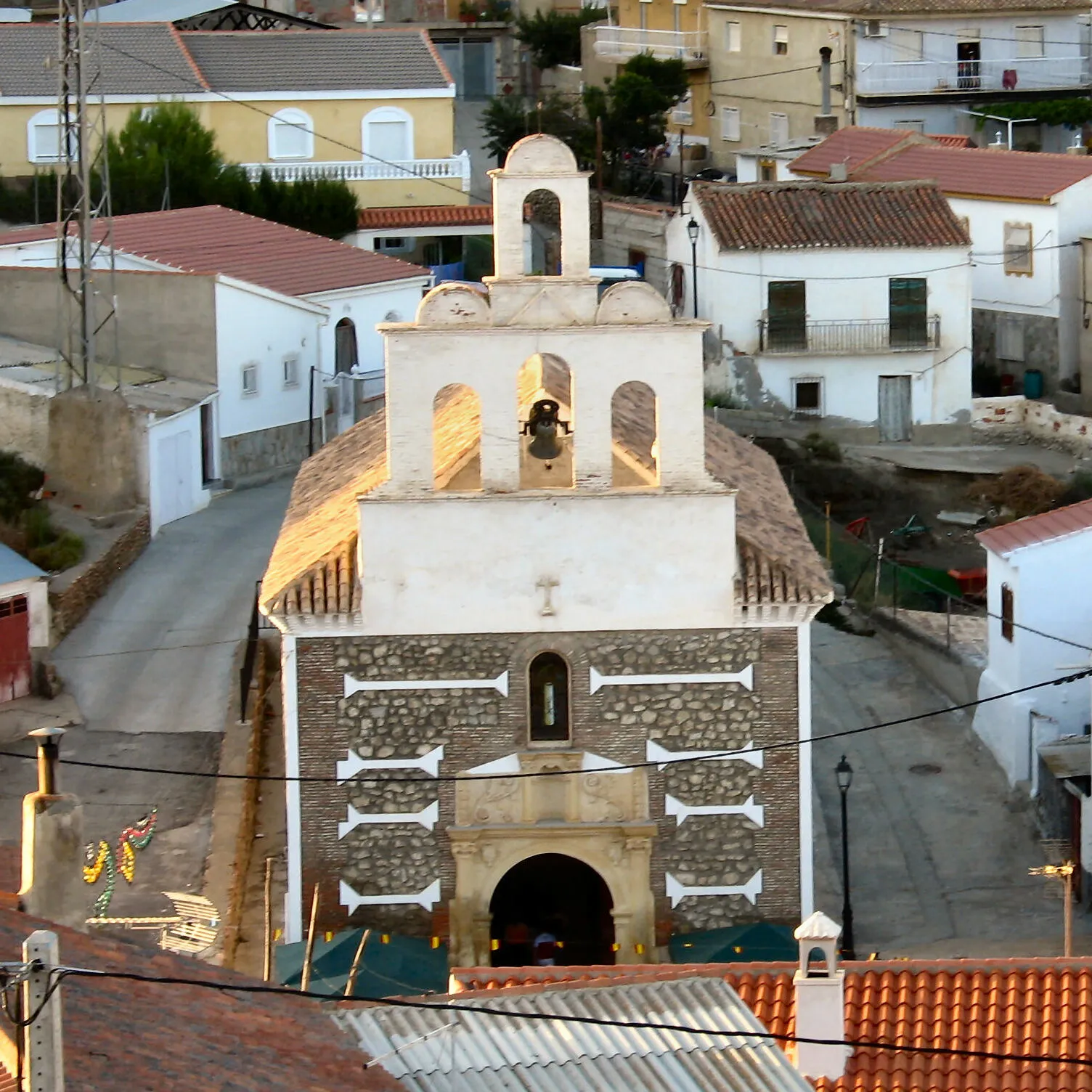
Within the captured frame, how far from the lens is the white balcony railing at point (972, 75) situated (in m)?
66.8

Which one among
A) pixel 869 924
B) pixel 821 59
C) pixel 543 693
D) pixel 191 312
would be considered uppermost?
pixel 821 59

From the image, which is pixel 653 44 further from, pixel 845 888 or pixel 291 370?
pixel 845 888

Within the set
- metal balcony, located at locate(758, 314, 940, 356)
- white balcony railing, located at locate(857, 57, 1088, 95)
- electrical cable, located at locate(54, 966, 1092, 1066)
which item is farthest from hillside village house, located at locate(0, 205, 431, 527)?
electrical cable, located at locate(54, 966, 1092, 1066)

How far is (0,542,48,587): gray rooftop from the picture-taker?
35062 mm

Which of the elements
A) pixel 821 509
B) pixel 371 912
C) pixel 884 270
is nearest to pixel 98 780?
pixel 371 912

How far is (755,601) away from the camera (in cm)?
2659

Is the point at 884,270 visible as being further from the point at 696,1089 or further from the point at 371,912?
the point at 696,1089

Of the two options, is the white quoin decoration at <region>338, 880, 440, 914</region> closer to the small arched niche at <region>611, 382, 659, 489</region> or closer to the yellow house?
the small arched niche at <region>611, 382, 659, 489</region>

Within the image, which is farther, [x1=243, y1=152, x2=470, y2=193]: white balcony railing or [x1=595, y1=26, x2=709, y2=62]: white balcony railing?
[x1=595, y1=26, x2=709, y2=62]: white balcony railing

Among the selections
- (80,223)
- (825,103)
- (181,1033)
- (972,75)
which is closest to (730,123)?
(825,103)

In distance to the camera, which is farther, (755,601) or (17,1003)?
(755,601)

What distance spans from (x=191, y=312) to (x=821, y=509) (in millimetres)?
12098

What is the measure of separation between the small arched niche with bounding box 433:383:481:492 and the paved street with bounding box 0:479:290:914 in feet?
17.6

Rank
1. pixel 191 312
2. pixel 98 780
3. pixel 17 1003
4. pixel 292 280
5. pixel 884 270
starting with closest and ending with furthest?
pixel 17 1003 < pixel 98 780 < pixel 191 312 < pixel 292 280 < pixel 884 270
